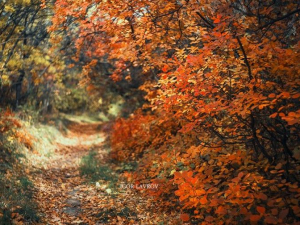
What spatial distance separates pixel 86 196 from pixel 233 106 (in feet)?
15.1

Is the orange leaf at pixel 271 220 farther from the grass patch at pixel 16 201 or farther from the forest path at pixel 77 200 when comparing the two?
the grass patch at pixel 16 201

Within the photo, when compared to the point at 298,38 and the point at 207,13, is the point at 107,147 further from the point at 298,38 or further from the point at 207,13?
the point at 298,38

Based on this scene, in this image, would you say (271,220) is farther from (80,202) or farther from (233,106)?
(80,202)

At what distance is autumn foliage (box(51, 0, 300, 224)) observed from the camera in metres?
3.98

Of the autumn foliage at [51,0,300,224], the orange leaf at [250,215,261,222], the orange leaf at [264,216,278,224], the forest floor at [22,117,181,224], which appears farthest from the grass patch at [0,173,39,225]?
the orange leaf at [264,216,278,224]

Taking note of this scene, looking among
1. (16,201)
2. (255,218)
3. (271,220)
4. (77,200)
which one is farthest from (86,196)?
(271,220)

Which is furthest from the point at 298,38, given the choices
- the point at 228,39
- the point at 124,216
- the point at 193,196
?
the point at 124,216

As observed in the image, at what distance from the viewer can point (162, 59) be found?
762 cm

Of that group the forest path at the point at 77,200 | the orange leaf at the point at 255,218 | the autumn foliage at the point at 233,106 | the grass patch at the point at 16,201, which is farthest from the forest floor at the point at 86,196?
the orange leaf at the point at 255,218

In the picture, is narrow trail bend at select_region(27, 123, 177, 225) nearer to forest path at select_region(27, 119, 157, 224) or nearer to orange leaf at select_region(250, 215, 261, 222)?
forest path at select_region(27, 119, 157, 224)

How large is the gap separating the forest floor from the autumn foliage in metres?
0.63

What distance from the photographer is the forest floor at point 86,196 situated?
5555 mm

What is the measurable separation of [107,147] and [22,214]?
8450 mm

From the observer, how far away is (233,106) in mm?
4094
